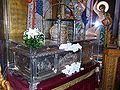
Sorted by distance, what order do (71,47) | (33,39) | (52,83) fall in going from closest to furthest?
(33,39) → (52,83) → (71,47)

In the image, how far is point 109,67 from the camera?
2.39 meters

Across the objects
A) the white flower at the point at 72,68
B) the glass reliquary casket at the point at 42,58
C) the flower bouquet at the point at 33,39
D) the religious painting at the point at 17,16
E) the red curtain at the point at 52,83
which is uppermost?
the religious painting at the point at 17,16

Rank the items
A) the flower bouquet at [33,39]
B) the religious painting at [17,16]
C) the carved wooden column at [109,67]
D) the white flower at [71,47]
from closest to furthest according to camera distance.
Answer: the flower bouquet at [33,39]
the white flower at [71,47]
the carved wooden column at [109,67]
the religious painting at [17,16]

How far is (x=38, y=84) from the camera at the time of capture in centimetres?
172

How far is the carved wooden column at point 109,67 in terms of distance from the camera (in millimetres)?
2330

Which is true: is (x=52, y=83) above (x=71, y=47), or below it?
below

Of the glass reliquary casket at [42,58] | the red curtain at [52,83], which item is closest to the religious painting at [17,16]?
the glass reliquary casket at [42,58]

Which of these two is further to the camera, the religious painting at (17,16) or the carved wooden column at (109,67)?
the religious painting at (17,16)

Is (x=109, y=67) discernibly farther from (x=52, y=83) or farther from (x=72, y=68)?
(x=52, y=83)

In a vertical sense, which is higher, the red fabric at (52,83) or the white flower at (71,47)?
the white flower at (71,47)

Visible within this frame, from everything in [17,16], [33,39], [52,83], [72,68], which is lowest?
[52,83]

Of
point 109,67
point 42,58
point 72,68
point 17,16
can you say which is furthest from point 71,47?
point 17,16

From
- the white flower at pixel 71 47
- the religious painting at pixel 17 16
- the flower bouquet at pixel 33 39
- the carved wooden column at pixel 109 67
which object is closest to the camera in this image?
the flower bouquet at pixel 33 39

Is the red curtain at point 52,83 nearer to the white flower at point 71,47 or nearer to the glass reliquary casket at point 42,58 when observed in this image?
the glass reliquary casket at point 42,58
